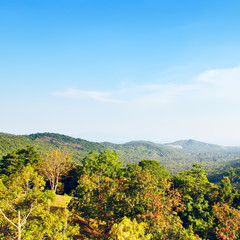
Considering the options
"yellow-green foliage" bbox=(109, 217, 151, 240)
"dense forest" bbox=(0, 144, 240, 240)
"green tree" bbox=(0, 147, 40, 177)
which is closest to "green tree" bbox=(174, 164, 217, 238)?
"dense forest" bbox=(0, 144, 240, 240)

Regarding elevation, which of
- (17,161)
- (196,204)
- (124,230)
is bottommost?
(196,204)

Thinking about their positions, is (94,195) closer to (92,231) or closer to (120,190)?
(120,190)

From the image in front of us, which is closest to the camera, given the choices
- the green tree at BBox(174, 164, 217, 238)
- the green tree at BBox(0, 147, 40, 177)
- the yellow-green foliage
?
the yellow-green foliage

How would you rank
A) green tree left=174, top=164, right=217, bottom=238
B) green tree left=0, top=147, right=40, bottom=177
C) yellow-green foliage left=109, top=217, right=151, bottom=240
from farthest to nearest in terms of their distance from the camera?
green tree left=0, top=147, right=40, bottom=177 < green tree left=174, top=164, right=217, bottom=238 < yellow-green foliage left=109, top=217, right=151, bottom=240

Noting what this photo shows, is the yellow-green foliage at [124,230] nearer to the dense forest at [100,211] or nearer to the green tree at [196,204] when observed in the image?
the dense forest at [100,211]

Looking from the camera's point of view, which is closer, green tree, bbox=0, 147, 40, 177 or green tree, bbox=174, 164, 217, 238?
green tree, bbox=174, 164, 217, 238

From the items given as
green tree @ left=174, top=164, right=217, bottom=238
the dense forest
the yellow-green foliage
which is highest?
the yellow-green foliage

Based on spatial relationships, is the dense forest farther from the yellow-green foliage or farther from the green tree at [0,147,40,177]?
the green tree at [0,147,40,177]

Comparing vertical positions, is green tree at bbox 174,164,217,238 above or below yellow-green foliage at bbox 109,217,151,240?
below

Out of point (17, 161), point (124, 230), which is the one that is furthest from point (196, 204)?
point (17, 161)

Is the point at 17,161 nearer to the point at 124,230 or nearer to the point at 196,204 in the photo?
the point at 124,230

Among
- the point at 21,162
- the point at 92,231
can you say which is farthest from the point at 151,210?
the point at 21,162

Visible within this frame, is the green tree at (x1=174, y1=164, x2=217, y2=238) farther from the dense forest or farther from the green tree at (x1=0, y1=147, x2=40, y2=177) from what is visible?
the green tree at (x1=0, y1=147, x2=40, y2=177)

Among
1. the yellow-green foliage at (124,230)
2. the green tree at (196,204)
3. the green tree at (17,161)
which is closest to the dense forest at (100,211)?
the yellow-green foliage at (124,230)
